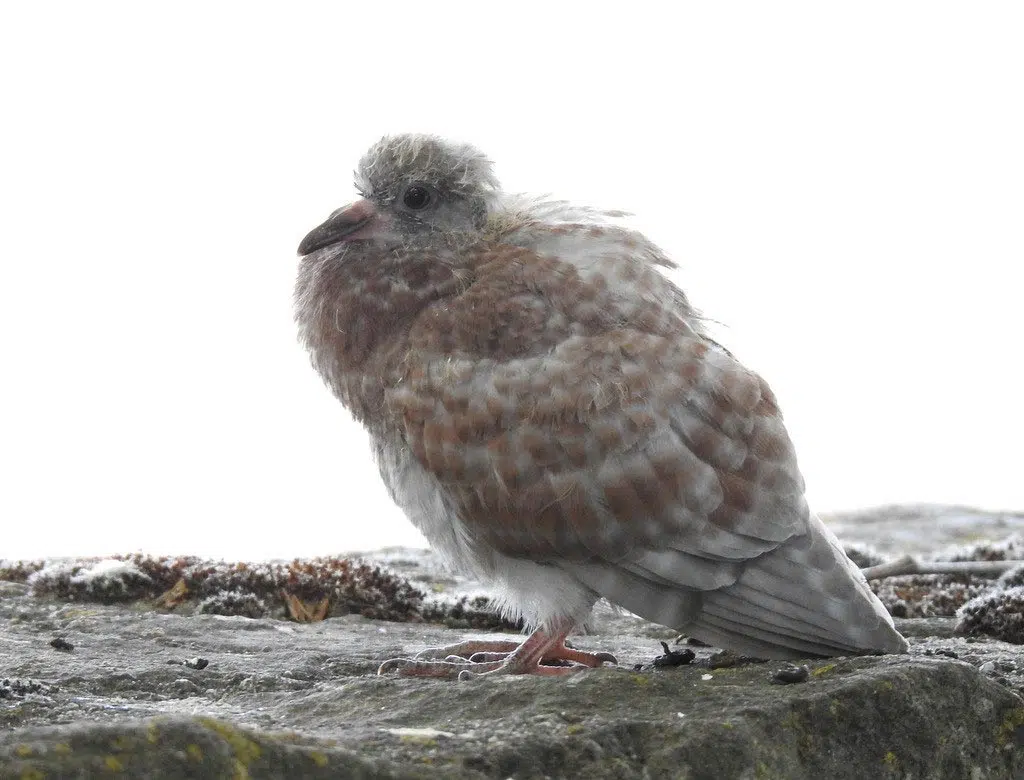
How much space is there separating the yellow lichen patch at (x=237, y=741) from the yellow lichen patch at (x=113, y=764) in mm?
219

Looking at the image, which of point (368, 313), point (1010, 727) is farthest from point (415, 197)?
point (1010, 727)

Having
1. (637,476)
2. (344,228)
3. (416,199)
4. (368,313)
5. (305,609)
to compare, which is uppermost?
(416,199)

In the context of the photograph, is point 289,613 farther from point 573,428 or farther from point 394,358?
point 573,428

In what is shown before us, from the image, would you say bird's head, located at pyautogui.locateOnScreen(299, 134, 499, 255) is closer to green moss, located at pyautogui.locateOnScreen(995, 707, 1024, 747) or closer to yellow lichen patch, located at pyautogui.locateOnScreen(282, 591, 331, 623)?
yellow lichen patch, located at pyautogui.locateOnScreen(282, 591, 331, 623)

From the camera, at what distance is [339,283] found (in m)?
5.30

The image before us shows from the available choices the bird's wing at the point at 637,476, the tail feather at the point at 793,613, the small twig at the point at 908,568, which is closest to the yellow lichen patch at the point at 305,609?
the bird's wing at the point at 637,476

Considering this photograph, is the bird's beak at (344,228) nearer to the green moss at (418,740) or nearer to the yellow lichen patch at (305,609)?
the yellow lichen patch at (305,609)

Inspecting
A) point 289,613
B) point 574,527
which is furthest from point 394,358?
point 289,613

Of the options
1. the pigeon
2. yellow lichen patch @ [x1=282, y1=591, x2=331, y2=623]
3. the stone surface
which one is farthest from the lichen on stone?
yellow lichen patch @ [x1=282, y1=591, x2=331, y2=623]

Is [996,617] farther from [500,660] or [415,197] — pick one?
[415,197]

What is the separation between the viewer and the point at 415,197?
5.46 m

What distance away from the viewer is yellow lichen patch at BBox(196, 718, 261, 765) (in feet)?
8.94

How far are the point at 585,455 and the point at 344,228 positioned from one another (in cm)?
172

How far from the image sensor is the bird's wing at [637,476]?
4.45m
